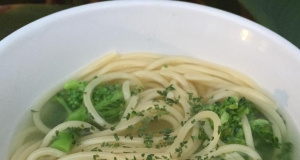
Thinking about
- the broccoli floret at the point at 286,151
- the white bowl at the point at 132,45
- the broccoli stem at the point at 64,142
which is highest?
the white bowl at the point at 132,45

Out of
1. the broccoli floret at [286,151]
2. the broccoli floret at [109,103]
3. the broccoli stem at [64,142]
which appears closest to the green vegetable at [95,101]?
the broccoli floret at [109,103]

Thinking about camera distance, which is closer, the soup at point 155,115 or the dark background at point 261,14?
the soup at point 155,115

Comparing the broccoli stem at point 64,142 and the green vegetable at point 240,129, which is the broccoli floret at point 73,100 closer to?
the broccoli stem at point 64,142

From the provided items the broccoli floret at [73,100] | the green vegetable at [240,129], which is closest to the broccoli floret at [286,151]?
the green vegetable at [240,129]

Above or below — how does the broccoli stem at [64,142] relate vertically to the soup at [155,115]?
below

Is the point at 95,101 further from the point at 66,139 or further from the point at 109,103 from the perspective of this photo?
the point at 66,139

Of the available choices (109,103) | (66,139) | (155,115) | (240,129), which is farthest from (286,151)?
(66,139)

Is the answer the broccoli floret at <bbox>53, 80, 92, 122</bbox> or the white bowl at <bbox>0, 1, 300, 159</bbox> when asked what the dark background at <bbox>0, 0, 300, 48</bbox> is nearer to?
the white bowl at <bbox>0, 1, 300, 159</bbox>
